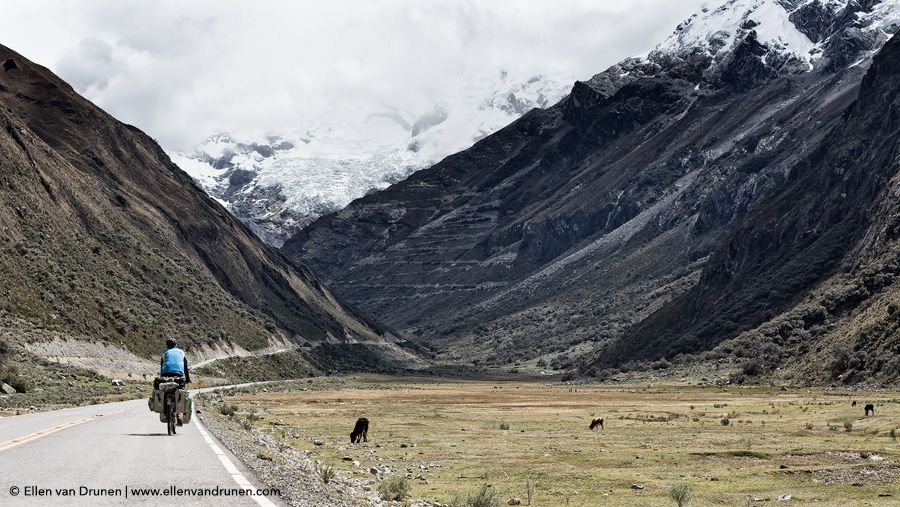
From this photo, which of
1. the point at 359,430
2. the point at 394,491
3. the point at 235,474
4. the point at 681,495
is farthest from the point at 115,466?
the point at 359,430

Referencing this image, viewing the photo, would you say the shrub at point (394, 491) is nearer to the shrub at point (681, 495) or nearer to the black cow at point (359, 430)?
the shrub at point (681, 495)

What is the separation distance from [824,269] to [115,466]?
145386 mm

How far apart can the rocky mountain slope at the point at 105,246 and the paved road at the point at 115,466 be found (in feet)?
202

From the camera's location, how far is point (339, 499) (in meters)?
17.7

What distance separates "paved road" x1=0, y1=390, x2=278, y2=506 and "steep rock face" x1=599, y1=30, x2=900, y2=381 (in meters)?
82.1

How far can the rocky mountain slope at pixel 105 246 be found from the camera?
3952 inches

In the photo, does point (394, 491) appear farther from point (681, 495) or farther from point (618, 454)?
point (618, 454)

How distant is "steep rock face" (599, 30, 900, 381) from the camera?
361 feet

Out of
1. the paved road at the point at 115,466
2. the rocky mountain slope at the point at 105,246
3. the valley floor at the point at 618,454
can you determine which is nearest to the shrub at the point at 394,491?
the valley floor at the point at 618,454

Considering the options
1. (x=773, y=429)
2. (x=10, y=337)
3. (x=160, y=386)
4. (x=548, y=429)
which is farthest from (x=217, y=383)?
(x=160, y=386)

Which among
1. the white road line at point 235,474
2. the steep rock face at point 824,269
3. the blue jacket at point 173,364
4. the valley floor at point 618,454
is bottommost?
the valley floor at point 618,454

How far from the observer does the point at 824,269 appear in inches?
5768

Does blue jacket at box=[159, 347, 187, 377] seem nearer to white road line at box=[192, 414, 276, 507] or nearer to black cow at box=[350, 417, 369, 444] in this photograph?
white road line at box=[192, 414, 276, 507]

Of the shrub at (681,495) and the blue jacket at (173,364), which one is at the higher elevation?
the blue jacket at (173,364)
